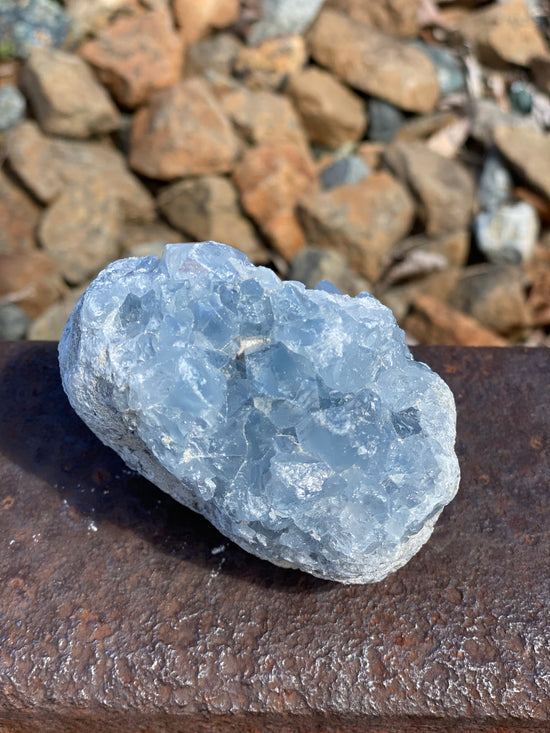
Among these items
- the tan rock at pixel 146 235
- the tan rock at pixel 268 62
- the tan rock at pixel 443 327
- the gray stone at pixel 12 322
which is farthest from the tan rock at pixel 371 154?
the gray stone at pixel 12 322

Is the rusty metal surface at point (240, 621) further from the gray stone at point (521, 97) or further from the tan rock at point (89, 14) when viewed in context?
the gray stone at point (521, 97)

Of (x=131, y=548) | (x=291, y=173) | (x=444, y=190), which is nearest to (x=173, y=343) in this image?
(x=131, y=548)

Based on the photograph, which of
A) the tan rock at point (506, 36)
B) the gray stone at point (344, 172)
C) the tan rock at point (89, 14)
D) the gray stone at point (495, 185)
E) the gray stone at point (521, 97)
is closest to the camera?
the tan rock at point (89, 14)

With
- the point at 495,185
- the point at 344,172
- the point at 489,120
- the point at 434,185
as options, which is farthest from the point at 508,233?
the point at 344,172

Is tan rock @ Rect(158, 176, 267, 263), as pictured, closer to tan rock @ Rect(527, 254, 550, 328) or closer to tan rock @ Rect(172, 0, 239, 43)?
tan rock @ Rect(172, 0, 239, 43)

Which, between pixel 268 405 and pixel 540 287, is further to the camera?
pixel 540 287

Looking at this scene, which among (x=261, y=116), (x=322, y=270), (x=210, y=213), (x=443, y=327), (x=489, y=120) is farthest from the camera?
(x=489, y=120)

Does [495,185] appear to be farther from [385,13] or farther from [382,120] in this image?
[385,13]
